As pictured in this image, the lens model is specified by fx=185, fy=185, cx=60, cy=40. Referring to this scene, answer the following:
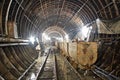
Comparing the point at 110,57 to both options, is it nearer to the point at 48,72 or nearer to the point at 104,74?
the point at 104,74

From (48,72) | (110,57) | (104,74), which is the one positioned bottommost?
(48,72)

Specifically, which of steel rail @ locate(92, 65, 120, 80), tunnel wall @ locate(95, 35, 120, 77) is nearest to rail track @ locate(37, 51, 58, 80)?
steel rail @ locate(92, 65, 120, 80)

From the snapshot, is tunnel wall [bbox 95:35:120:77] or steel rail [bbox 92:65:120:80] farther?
tunnel wall [bbox 95:35:120:77]

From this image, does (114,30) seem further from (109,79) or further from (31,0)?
(31,0)

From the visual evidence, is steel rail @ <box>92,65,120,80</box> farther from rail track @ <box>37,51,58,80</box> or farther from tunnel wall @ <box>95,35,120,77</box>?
rail track @ <box>37,51,58,80</box>

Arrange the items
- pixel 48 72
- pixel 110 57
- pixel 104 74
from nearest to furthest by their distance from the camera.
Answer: pixel 104 74
pixel 110 57
pixel 48 72

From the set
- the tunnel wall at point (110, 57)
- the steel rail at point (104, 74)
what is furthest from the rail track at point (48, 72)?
the tunnel wall at point (110, 57)

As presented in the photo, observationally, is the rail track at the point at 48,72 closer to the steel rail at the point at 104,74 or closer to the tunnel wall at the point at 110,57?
the steel rail at the point at 104,74

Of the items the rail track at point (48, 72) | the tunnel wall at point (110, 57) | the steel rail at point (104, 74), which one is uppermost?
the tunnel wall at point (110, 57)

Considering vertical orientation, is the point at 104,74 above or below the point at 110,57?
below

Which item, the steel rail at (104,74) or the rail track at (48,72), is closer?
the steel rail at (104,74)

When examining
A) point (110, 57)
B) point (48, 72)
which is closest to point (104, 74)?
point (110, 57)

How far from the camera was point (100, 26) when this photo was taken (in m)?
12.3

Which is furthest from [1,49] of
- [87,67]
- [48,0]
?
[48,0]
